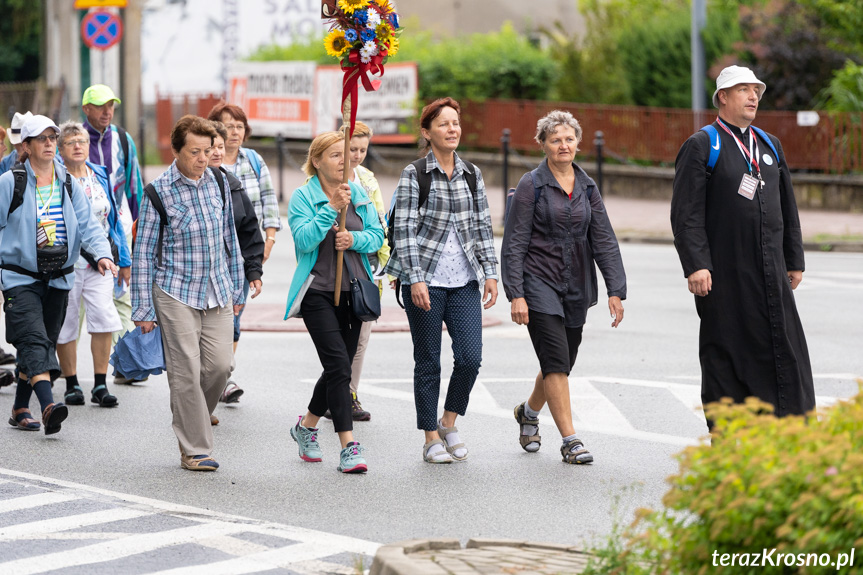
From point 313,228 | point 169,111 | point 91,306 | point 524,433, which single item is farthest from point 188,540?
point 169,111

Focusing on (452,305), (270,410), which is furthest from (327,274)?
(270,410)

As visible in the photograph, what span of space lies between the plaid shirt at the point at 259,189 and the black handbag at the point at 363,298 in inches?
90.8

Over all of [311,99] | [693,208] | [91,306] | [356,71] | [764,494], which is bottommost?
[91,306]

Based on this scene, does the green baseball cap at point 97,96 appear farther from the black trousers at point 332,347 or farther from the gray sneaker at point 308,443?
the gray sneaker at point 308,443

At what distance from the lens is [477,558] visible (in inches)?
194

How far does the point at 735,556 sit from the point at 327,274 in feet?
13.2

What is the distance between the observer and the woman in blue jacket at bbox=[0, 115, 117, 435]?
8195 millimetres

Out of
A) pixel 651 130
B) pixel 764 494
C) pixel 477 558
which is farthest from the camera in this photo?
pixel 651 130

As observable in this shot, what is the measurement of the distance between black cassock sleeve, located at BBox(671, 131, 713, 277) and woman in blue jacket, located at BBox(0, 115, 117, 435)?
12.3 feet

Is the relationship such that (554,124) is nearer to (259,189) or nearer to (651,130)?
(259,189)

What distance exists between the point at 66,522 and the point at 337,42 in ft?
9.88

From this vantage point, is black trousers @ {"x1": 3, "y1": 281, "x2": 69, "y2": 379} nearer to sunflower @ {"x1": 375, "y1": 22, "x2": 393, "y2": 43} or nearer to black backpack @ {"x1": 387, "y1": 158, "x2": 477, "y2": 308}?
black backpack @ {"x1": 387, "y1": 158, "x2": 477, "y2": 308}

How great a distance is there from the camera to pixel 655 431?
8.20 m

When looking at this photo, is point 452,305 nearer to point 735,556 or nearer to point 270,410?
point 270,410
